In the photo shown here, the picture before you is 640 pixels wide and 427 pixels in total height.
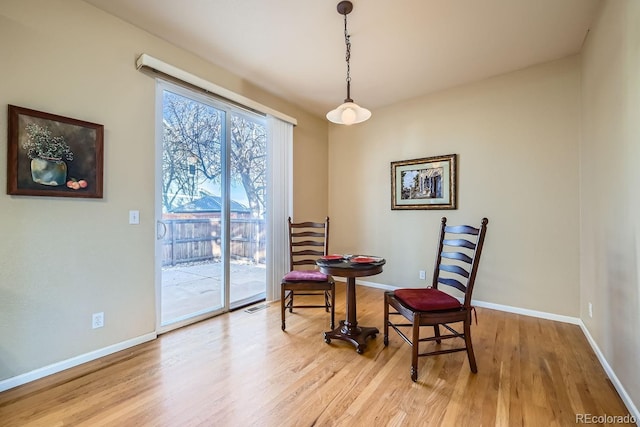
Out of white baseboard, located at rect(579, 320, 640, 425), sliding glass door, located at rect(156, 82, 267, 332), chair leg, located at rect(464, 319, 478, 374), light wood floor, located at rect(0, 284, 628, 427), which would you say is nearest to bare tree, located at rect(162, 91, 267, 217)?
sliding glass door, located at rect(156, 82, 267, 332)

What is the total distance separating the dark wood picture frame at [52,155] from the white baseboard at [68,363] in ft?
3.94

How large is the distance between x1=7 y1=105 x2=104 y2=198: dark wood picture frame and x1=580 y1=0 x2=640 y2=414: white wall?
3.55 metres

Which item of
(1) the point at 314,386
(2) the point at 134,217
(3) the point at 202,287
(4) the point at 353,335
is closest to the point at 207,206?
(2) the point at 134,217

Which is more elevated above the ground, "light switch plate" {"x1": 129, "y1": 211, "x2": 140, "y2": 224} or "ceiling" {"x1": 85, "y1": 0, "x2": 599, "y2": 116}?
Result: "ceiling" {"x1": 85, "y1": 0, "x2": 599, "y2": 116}

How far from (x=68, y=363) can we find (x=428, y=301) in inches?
104

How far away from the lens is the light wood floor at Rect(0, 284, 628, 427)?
155 cm

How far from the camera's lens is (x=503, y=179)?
3.25 m

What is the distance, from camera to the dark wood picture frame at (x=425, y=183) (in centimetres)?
357

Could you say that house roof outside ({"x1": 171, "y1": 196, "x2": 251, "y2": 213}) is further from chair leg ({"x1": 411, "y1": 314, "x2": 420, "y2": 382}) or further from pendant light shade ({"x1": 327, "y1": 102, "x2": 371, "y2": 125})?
chair leg ({"x1": 411, "y1": 314, "x2": 420, "y2": 382})

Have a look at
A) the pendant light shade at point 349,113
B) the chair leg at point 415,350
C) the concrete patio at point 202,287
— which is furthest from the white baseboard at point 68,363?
the pendant light shade at point 349,113

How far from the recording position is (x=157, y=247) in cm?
260

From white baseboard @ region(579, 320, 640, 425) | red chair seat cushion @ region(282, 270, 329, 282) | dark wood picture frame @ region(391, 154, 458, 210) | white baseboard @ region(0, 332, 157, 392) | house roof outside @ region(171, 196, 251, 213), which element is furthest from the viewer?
dark wood picture frame @ region(391, 154, 458, 210)

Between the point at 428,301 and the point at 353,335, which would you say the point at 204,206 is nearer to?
the point at 353,335

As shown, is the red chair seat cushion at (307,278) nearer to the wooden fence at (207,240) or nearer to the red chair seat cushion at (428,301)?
the red chair seat cushion at (428,301)
